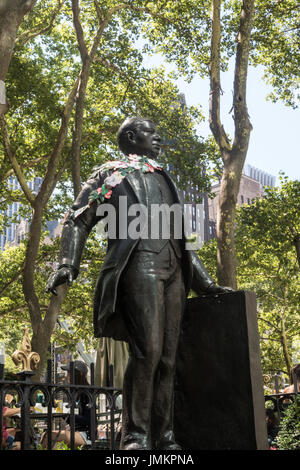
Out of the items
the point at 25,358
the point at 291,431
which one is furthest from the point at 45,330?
the point at 25,358

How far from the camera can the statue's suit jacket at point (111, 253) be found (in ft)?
11.0

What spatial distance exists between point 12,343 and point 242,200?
163 ft

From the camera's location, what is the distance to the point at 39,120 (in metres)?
16.4

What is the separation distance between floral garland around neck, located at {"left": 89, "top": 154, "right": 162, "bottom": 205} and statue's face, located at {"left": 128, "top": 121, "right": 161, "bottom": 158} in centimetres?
8

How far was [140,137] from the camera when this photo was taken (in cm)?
396

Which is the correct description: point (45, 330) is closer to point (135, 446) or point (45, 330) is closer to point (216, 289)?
point (216, 289)

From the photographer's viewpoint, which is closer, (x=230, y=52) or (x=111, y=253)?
(x=111, y=253)

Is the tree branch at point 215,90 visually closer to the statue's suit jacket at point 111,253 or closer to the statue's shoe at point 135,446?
the statue's suit jacket at point 111,253

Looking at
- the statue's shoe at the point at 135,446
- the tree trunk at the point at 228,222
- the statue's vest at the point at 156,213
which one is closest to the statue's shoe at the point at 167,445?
the statue's shoe at the point at 135,446

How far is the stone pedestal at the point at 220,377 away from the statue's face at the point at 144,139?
1146 millimetres

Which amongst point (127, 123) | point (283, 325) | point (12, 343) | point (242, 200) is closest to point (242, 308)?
point (127, 123)

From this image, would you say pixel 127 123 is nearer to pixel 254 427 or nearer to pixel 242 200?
pixel 254 427

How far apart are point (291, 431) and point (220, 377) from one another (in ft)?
6.74

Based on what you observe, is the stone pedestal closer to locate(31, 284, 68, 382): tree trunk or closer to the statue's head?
the statue's head
